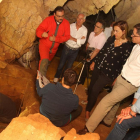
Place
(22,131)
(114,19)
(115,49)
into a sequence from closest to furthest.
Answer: (22,131), (115,49), (114,19)

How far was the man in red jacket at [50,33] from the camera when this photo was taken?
138 inches

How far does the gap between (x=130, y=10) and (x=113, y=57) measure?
9.34ft

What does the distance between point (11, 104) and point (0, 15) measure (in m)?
2.53

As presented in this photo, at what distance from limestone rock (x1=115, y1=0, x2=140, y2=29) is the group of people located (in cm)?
179

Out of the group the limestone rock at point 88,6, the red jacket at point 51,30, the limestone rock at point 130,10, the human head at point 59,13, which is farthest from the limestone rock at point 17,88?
the limestone rock at point 130,10

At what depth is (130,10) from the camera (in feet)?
15.7

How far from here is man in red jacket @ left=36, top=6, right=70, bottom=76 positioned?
11.5ft

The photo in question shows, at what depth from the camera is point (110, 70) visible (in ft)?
9.43

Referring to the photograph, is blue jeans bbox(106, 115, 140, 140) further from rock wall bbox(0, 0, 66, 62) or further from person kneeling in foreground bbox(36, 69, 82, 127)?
rock wall bbox(0, 0, 66, 62)

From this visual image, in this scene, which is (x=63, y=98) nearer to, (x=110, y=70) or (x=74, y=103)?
(x=74, y=103)

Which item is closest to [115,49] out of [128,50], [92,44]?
[128,50]

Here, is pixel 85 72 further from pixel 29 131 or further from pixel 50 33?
pixel 29 131

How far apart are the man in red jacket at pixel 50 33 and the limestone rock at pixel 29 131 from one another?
2158 millimetres

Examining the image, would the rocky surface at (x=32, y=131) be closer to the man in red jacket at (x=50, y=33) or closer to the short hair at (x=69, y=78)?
the short hair at (x=69, y=78)
